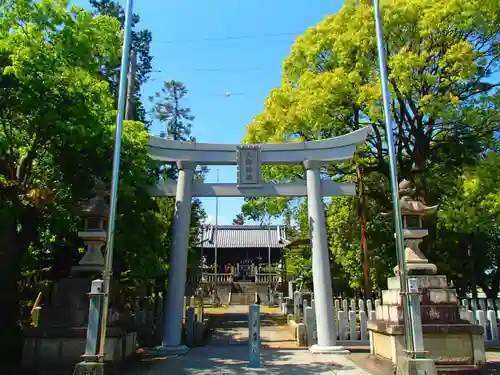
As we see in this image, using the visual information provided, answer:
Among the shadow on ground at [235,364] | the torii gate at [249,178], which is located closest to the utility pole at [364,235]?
the torii gate at [249,178]

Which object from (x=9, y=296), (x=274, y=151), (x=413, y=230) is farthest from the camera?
(x=274, y=151)

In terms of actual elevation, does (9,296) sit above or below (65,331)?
above

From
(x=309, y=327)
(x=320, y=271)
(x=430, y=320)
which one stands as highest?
(x=320, y=271)

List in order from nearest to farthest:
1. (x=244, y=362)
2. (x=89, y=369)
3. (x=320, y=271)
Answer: (x=89, y=369) → (x=244, y=362) → (x=320, y=271)

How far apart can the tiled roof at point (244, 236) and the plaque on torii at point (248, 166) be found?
84.5 feet

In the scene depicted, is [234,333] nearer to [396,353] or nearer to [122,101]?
[396,353]

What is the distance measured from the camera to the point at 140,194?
37.8 ft

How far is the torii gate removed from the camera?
39.2 ft

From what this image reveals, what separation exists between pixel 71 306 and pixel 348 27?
12226mm

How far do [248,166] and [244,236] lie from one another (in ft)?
95.8

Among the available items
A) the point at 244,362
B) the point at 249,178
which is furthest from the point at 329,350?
the point at 249,178

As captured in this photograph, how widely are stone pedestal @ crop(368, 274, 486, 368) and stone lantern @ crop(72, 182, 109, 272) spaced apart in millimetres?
6493

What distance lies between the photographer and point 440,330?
838 cm

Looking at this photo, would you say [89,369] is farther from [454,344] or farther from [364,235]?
[364,235]
